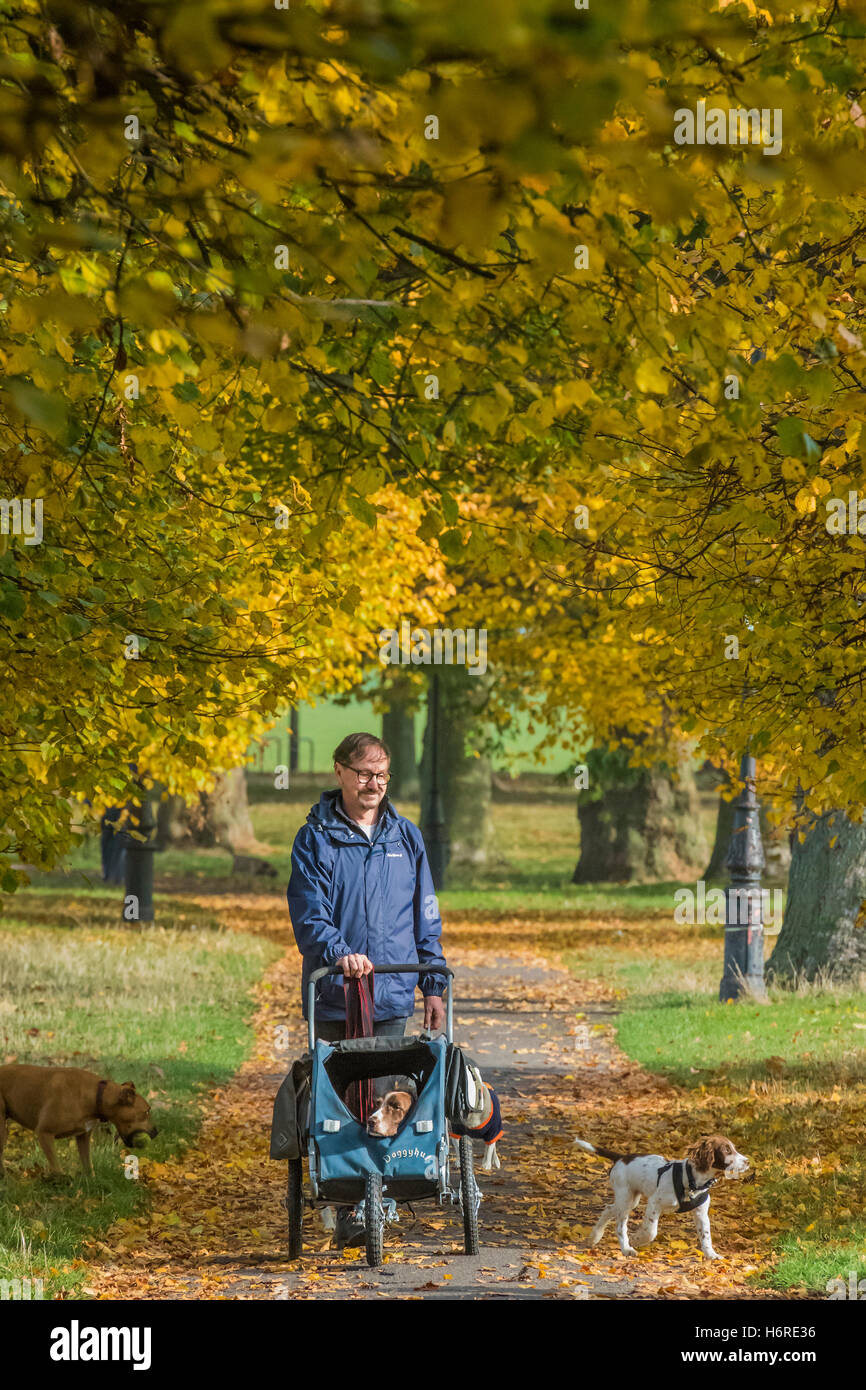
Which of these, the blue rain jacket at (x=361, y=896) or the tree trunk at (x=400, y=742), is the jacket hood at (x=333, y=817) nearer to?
the blue rain jacket at (x=361, y=896)

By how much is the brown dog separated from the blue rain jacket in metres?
1.68

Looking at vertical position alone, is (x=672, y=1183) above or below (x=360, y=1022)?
below

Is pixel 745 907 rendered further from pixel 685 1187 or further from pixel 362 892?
pixel 362 892

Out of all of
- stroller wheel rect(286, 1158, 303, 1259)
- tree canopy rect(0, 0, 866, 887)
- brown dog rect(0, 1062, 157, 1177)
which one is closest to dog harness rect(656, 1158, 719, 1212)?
stroller wheel rect(286, 1158, 303, 1259)

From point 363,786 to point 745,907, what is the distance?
7.48 m

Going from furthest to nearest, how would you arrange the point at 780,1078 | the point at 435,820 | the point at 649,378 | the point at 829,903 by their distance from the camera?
the point at 435,820, the point at 829,903, the point at 780,1078, the point at 649,378

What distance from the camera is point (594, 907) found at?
78.9ft

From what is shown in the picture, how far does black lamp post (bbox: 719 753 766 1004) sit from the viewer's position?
12797mm

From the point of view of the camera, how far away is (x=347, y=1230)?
6086 millimetres

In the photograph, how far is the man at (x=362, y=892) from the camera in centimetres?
611

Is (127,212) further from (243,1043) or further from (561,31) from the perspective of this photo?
(243,1043)

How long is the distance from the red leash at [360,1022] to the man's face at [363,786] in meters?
0.71

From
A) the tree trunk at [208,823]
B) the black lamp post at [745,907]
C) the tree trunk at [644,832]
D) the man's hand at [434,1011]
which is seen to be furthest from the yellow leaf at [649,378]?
Result: the tree trunk at [208,823]

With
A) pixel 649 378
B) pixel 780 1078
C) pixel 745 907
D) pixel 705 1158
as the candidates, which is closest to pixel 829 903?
pixel 745 907
